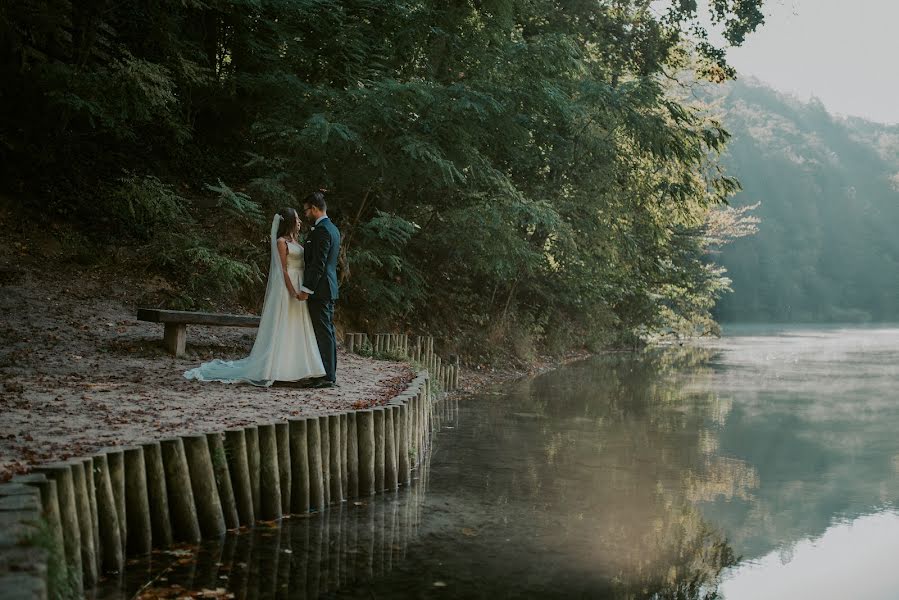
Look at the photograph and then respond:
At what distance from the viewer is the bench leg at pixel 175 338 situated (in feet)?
37.0

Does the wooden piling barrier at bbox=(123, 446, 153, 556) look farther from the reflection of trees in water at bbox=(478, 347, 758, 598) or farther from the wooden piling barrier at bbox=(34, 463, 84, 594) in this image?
the reflection of trees in water at bbox=(478, 347, 758, 598)

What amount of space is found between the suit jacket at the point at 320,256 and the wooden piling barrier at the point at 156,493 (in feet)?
12.6

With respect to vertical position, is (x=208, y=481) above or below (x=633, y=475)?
above

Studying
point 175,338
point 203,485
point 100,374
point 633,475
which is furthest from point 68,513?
point 175,338

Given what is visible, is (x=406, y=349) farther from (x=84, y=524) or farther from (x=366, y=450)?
(x=84, y=524)

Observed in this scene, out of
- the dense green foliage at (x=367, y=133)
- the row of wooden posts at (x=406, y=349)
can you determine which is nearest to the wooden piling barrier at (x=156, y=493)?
the dense green foliage at (x=367, y=133)

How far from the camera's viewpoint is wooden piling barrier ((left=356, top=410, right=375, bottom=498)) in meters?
7.66

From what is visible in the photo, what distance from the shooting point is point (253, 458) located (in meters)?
6.49

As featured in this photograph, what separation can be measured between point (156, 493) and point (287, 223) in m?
4.31

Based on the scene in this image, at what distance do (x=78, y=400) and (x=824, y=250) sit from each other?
96880 mm

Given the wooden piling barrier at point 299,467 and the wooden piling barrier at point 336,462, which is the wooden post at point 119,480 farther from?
the wooden piling barrier at point 336,462

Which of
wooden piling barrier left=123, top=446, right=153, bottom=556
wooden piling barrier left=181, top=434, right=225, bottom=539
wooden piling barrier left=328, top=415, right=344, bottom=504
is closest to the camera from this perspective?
wooden piling barrier left=123, top=446, right=153, bottom=556

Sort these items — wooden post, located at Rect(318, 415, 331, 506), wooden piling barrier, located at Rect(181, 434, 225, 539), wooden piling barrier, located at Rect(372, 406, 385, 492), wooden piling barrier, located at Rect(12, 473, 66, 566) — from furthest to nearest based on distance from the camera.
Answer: wooden piling barrier, located at Rect(372, 406, 385, 492)
wooden post, located at Rect(318, 415, 331, 506)
wooden piling barrier, located at Rect(181, 434, 225, 539)
wooden piling barrier, located at Rect(12, 473, 66, 566)

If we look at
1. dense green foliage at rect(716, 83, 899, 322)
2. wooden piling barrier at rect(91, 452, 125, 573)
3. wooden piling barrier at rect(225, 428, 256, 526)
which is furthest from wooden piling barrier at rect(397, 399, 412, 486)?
dense green foliage at rect(716, 83, 899, 322)
